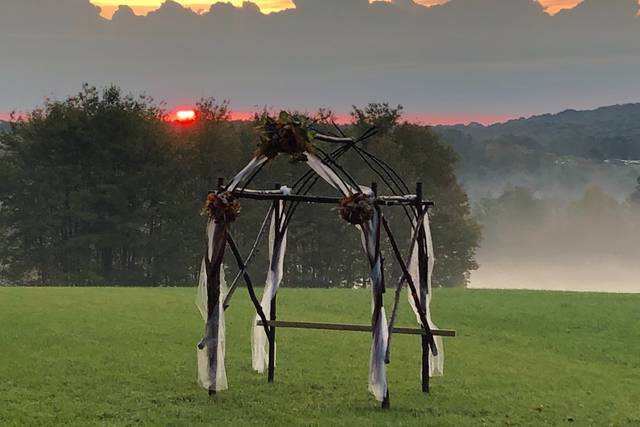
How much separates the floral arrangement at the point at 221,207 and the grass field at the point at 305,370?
279cm

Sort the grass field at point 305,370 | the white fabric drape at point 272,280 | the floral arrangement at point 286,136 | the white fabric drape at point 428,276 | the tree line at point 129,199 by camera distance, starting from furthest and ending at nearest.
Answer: the tree line at point 129,199 < the white fabric drape at point 272,280 < the white fabric drape at point 428,276 < the floral arrangement at point 286,136 < the grass field at point 305,370

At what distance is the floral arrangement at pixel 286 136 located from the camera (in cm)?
1045

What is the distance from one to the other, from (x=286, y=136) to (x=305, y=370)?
5.18m

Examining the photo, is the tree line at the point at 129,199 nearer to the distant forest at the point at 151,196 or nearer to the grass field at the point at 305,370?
the distant forest at the point at 151,196

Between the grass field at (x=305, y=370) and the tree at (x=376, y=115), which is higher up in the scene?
the tree at (x=376, y=115)

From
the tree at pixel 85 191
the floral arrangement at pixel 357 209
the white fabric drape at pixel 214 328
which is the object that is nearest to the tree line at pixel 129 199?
the tree at pixel 85 191

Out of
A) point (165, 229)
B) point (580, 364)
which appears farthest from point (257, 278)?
point (580, 364)

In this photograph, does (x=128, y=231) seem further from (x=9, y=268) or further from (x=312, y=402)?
(x=312, y=402)

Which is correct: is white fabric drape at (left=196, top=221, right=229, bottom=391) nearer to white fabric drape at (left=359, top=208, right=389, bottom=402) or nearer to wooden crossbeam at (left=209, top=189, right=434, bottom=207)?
wooden crossbeam at (left=209, top=189, right=434, bottom=207)

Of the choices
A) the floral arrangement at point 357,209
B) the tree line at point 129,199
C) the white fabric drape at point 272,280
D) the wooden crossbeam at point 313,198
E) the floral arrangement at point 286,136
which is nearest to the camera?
the floral arrangement at point 357,209

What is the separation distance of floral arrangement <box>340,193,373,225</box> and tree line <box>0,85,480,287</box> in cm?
3910

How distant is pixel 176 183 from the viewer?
171 feet

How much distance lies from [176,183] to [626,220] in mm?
103066

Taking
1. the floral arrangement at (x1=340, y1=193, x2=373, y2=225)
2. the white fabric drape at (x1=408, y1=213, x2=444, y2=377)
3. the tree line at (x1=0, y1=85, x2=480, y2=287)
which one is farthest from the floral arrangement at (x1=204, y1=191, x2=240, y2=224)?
the tree line at (x1=0, y1=85, x2=480, y2=287)
